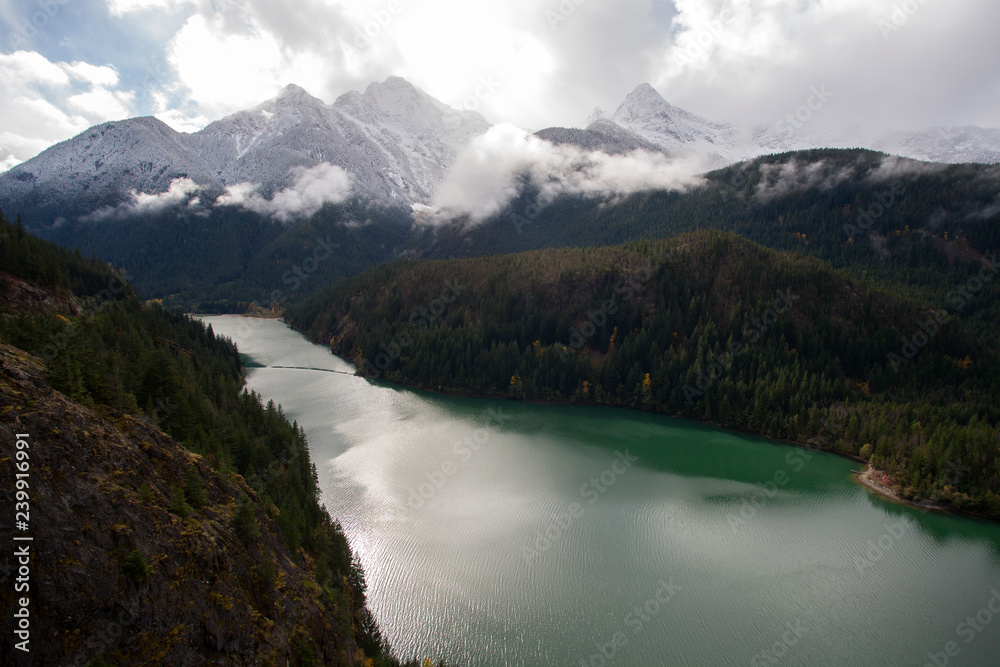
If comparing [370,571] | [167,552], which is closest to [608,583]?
[370,571]

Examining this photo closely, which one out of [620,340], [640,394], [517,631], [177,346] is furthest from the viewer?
[620,340]

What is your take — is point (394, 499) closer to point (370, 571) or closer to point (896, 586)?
point (370, 571)

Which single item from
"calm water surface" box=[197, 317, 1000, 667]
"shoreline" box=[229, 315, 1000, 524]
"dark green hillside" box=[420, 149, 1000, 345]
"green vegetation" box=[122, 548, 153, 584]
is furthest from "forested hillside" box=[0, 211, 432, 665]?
"dark green hillside" box=[420, 149, 1000, 345]

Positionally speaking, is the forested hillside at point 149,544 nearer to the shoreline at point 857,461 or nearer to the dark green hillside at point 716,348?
the shoreline at point 857,461

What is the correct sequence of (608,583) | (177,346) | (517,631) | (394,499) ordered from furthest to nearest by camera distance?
(177,346) → (394,499) → (608,583) → (517,631)

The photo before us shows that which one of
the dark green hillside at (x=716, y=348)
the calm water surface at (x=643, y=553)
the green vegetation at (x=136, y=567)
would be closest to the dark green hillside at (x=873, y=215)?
the dark green hillside at (x=716, y=348)

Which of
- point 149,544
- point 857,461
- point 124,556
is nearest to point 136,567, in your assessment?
point 124,556

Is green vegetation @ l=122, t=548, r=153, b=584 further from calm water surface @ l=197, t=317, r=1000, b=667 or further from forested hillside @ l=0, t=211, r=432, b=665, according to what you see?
calm water surface @ l=197, t=317, r=1000, b=667
